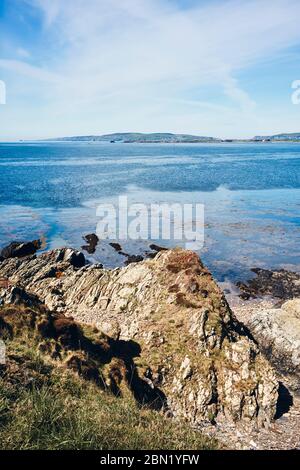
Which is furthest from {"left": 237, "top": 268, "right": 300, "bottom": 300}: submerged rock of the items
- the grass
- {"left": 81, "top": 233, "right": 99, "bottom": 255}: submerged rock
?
the grass

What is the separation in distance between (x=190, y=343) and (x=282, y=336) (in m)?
8.30

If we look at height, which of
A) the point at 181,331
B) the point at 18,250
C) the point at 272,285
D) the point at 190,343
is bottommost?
the point at 272,285

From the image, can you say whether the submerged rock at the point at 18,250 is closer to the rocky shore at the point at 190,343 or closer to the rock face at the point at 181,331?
the rock face at the point at 181,331

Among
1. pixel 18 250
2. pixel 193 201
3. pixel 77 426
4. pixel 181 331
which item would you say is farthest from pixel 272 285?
pixel 193 201

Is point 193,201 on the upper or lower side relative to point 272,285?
upper

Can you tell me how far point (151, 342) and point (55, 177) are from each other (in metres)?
108

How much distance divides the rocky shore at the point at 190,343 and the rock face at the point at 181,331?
0.06 meters

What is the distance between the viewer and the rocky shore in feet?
69.1

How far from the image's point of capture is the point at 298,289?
40500mm

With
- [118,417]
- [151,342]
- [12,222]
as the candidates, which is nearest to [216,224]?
[12,222]

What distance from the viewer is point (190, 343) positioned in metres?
23.5

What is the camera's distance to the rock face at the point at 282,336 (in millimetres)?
26344

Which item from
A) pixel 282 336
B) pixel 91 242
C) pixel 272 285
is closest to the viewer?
pixel 282 336

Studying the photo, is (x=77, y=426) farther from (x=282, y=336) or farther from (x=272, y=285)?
(x=272, y=285)
